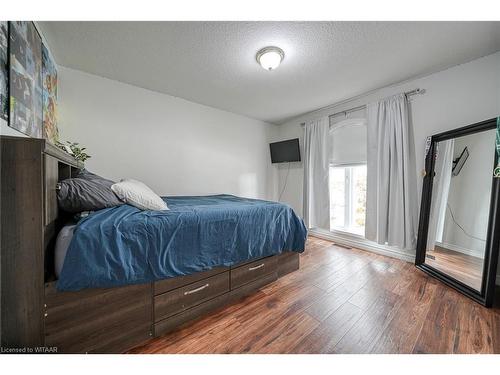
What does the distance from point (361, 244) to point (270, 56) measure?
289 cm

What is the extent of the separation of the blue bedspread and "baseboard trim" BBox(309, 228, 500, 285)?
1.77 metres

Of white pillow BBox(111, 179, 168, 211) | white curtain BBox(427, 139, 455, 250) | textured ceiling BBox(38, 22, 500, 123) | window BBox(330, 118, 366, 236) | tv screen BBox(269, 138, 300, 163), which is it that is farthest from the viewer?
tv screen BBox(269, 138, 300, 163)

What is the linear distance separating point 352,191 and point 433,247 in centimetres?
123

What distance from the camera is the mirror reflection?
5.52 ft

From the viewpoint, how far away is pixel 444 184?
2004 millimetres

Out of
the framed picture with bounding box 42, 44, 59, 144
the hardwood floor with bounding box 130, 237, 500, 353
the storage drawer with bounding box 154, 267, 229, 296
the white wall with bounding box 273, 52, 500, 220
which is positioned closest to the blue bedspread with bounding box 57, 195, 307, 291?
the storage drawer with bounding box 154, 267, 229, 296

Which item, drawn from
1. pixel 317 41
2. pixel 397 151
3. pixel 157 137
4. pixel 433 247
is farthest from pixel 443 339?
pixel 157 137

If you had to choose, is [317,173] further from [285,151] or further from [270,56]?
[270,56]

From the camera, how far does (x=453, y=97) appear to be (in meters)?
2.03

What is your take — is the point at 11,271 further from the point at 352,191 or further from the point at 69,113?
the point at 352,191

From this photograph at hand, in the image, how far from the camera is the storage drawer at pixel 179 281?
1.20 metres

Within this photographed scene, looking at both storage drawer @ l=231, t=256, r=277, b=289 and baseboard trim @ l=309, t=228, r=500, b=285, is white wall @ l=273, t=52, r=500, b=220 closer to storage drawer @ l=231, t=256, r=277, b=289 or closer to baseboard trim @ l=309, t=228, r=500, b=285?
baseboard trim @ l=309, t=228, r=500, b=285

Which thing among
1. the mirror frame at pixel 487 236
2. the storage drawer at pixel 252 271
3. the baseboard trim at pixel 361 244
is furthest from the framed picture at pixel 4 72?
the baseboard trim at pixel 361 244

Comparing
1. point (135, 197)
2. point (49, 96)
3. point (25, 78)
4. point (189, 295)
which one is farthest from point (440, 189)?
point (49, 96)
